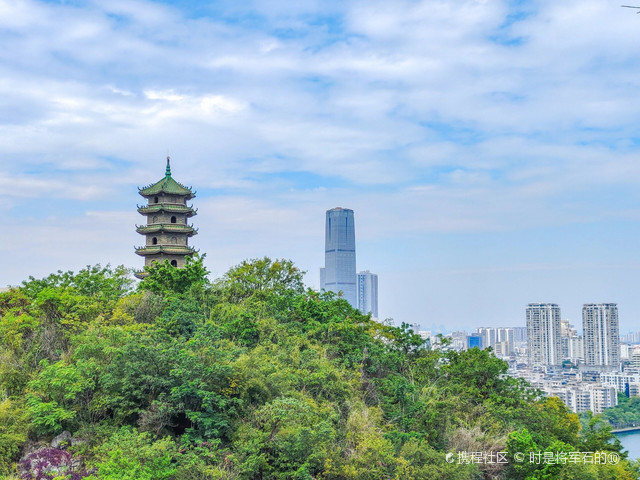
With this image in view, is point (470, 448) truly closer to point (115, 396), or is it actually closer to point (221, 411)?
point (221, 411)

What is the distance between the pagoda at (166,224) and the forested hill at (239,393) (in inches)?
233

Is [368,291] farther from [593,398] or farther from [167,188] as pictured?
[167,188]

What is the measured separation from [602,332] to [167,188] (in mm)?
92504

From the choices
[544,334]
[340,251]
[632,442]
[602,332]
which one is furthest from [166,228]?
[340,251]

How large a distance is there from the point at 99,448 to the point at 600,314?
328 feet

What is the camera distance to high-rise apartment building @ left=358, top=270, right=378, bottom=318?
517 feet

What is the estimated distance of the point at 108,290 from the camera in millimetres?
15961

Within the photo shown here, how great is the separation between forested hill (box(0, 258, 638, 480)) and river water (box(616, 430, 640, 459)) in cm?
3289

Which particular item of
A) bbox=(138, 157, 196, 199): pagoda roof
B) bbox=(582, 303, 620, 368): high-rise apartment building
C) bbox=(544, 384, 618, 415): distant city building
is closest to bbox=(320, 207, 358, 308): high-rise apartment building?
bbox=(582, 303, 620, 368): high-rise apartment building

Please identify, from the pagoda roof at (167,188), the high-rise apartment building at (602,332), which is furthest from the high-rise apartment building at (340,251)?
the pagoda roof at (167,188)

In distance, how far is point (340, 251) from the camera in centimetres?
14388

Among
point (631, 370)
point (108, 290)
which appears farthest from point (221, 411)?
point (631, 370)

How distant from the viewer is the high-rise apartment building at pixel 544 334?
107 m

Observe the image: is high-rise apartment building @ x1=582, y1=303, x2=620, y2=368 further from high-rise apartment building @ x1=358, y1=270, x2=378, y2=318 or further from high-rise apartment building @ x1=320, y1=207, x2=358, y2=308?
high-rise apartment building @ x1=358, y1=270, x2=378, y2=318
